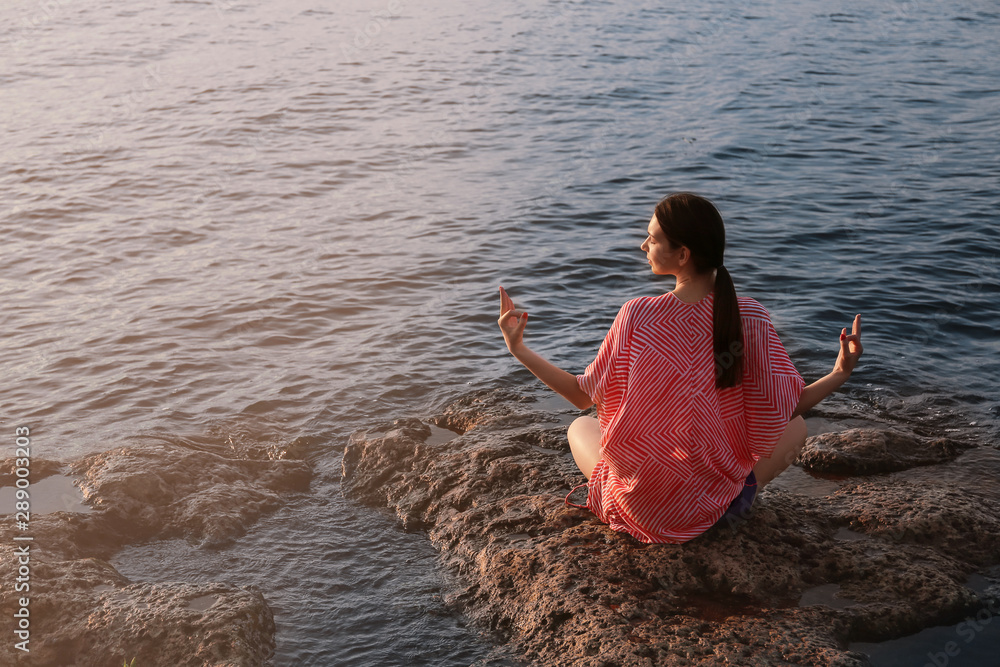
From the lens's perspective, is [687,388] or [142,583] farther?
[142,583]

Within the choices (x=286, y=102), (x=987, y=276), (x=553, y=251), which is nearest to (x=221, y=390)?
(x=553, y=251)

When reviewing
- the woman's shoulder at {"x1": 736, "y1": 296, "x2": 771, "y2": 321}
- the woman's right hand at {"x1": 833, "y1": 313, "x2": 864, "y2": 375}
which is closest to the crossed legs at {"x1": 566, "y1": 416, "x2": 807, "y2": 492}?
the woman's right hand at {"x1": 833, "y1": 313, "x2": 864, "y2": 375}

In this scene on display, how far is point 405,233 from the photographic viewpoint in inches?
413

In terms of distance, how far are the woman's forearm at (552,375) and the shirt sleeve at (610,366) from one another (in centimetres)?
4

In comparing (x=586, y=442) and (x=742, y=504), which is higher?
(x=586, y=442)

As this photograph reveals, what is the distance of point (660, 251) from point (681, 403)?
709mm

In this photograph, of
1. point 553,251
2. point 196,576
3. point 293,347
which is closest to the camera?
point 196,576

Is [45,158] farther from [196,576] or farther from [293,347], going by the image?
[196,576]

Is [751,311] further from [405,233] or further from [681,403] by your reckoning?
[405,233]

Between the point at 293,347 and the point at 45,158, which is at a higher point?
the point at 45,158

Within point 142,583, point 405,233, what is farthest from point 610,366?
point 405,233

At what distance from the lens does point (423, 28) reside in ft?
82.5

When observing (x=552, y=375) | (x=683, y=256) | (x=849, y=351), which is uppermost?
(x=683, y=256)

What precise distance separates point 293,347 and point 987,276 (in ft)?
22.3
